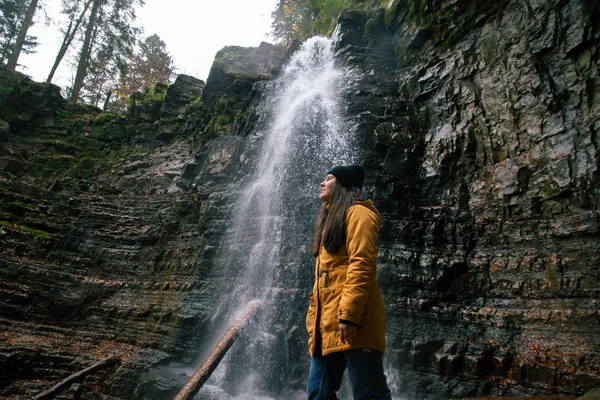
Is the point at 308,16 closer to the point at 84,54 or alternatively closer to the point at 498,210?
the point at 84,54

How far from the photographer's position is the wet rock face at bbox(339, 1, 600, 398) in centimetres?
558

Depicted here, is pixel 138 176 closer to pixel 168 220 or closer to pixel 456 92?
pixel 168 220

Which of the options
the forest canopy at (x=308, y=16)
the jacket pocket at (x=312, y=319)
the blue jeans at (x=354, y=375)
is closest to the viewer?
the blue jeans at (x=354, y=375)

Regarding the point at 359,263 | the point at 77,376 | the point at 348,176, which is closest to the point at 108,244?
the point at 77,376

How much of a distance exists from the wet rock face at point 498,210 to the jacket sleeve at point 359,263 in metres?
4.79

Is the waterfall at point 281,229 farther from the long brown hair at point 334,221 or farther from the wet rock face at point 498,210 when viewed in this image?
the long brown hair at point 334,221

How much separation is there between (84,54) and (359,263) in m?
27.0

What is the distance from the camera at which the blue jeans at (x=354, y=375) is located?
2037mm

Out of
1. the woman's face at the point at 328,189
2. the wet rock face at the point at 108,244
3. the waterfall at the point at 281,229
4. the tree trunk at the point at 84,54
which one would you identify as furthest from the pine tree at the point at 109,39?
the woman's face at the point at 328,189

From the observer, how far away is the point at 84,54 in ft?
74.3

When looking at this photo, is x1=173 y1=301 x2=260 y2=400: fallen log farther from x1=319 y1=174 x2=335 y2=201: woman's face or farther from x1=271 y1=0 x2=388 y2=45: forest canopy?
x1=271 y1=0 x2=388 y2=45: forest canopy

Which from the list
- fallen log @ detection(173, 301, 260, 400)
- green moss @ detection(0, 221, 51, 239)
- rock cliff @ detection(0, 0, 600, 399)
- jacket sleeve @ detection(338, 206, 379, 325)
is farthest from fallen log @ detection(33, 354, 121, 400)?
jacket sleeve @ detection(338, 206, 379, 325)

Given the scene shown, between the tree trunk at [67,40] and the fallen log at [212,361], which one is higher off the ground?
the tree trunk at [67,40]

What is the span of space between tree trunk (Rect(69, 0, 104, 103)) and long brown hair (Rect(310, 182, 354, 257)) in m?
23.5
